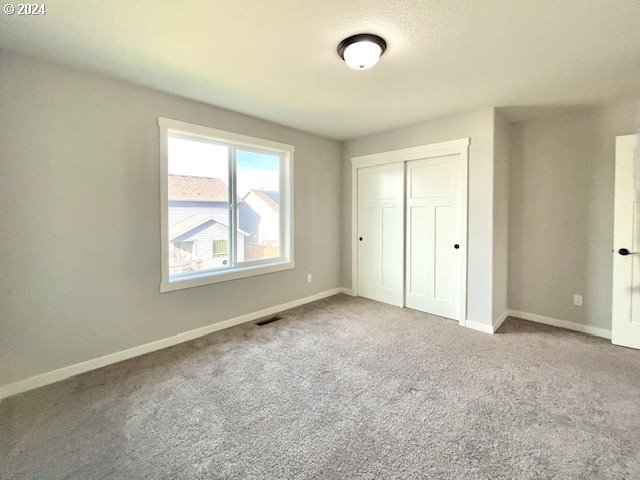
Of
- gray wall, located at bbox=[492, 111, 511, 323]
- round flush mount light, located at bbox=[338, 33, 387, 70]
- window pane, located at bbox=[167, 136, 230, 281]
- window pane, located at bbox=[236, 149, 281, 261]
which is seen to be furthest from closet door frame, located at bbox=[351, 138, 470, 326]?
window pane, located at bbox=[167, 136, 230, 281]

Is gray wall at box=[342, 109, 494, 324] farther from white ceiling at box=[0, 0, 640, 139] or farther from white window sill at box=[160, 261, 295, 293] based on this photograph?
white window sill at box=[160, 261, 295, 293]

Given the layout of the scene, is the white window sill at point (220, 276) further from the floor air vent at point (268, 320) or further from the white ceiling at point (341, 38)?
the white ceiling at point (341, 38)

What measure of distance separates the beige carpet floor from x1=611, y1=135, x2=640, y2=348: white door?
24 cm

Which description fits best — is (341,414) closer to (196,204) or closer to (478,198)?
(196,204)

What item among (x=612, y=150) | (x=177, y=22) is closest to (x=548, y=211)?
(x=612, y=150)

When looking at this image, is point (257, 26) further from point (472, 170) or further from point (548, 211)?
point (548, 211)

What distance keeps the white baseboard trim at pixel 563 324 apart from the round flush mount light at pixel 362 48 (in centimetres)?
343

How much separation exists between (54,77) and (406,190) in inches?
144

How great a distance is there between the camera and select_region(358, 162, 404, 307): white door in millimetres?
3969

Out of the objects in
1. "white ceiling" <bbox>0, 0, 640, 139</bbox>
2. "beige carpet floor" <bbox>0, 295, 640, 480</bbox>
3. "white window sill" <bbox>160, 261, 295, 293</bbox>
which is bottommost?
"beige carpet floor" <bbox>0, 295, 640, 480</bbox>

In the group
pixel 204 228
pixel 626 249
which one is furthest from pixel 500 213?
pixel 204 228

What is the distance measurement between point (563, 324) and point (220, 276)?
393cm

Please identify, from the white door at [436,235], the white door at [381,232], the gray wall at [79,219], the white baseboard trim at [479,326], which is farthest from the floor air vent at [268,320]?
the white baseboard trim at [479,326]

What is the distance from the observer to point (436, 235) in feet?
11.8
